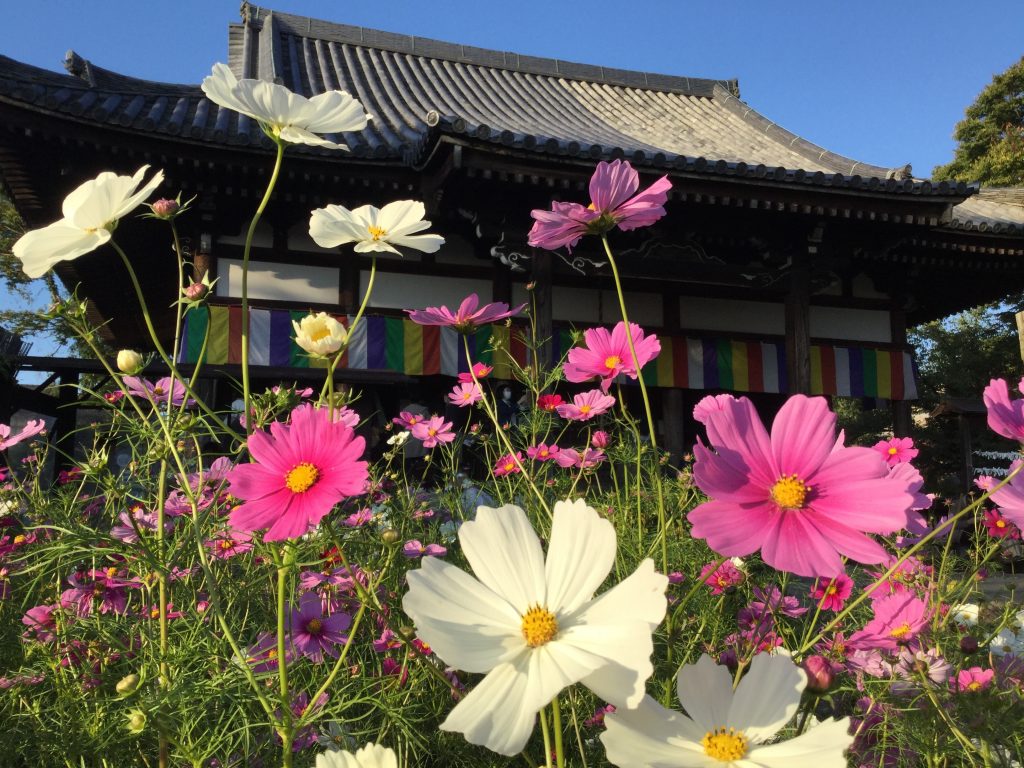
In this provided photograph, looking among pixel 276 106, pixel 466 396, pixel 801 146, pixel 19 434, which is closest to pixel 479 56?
pixel 801 146

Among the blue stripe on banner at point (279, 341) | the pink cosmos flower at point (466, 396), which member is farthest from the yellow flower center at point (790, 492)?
the blue stripe on banner at point (279, 341)

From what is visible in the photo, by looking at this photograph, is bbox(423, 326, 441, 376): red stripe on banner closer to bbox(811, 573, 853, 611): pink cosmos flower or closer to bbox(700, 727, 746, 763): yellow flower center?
bbox(811, 573, 853, 611): pink cosmos flower

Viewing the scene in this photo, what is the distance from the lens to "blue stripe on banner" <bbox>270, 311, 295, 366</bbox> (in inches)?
171

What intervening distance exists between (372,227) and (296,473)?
31cm

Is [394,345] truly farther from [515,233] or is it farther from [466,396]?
[466,396]

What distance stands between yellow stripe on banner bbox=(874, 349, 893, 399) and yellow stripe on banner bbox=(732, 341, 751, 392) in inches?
42.4

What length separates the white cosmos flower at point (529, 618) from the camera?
1.05 ft

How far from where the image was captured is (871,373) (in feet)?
18.5

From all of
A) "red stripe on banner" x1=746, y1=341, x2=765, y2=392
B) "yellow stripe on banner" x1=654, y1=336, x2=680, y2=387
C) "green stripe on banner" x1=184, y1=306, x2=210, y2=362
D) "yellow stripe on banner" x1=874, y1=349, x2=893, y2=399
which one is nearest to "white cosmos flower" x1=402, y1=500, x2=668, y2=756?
"green stripe on banner" x1=184, y1=306, x2=210, y2=362

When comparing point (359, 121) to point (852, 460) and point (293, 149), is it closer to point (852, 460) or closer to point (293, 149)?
point (852, 460)

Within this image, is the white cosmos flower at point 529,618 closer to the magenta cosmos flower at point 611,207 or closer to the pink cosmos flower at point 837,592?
the magenta cosmos flower at point 611,207

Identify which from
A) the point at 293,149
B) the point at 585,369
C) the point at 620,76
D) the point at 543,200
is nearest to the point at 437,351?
the point at 543,200

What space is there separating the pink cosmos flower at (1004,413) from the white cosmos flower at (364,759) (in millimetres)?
498

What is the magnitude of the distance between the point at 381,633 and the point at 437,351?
384 cm
